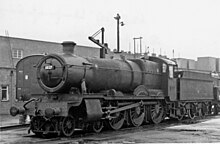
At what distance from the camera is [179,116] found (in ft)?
66.4

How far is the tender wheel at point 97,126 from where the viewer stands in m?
14.4

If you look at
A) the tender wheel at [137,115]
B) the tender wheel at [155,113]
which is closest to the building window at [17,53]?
the tender wheel at [155,113]

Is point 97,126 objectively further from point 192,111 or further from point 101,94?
point 192,111

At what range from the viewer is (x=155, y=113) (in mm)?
18250

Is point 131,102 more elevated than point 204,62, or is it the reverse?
point 204,62

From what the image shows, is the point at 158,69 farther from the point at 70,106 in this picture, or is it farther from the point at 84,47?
the point at 84,47

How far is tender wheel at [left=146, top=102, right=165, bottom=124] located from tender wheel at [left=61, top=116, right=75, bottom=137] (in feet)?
17.1

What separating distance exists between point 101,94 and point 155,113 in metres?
4.87

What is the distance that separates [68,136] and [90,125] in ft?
5.29

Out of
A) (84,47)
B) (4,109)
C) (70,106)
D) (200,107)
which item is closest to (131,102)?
(70,106)

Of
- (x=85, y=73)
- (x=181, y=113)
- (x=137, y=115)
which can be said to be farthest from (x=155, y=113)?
(x=85, y=73)

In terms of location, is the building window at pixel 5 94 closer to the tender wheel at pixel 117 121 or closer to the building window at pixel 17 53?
the building window at pixel 17 53

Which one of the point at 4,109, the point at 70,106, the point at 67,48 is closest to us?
the point at 70,106

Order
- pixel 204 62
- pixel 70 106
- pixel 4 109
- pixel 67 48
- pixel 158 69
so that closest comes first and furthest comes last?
pixel 70 106, pixel 67 48, pixel 158 69, pixel 4 109, pixel 204 62
